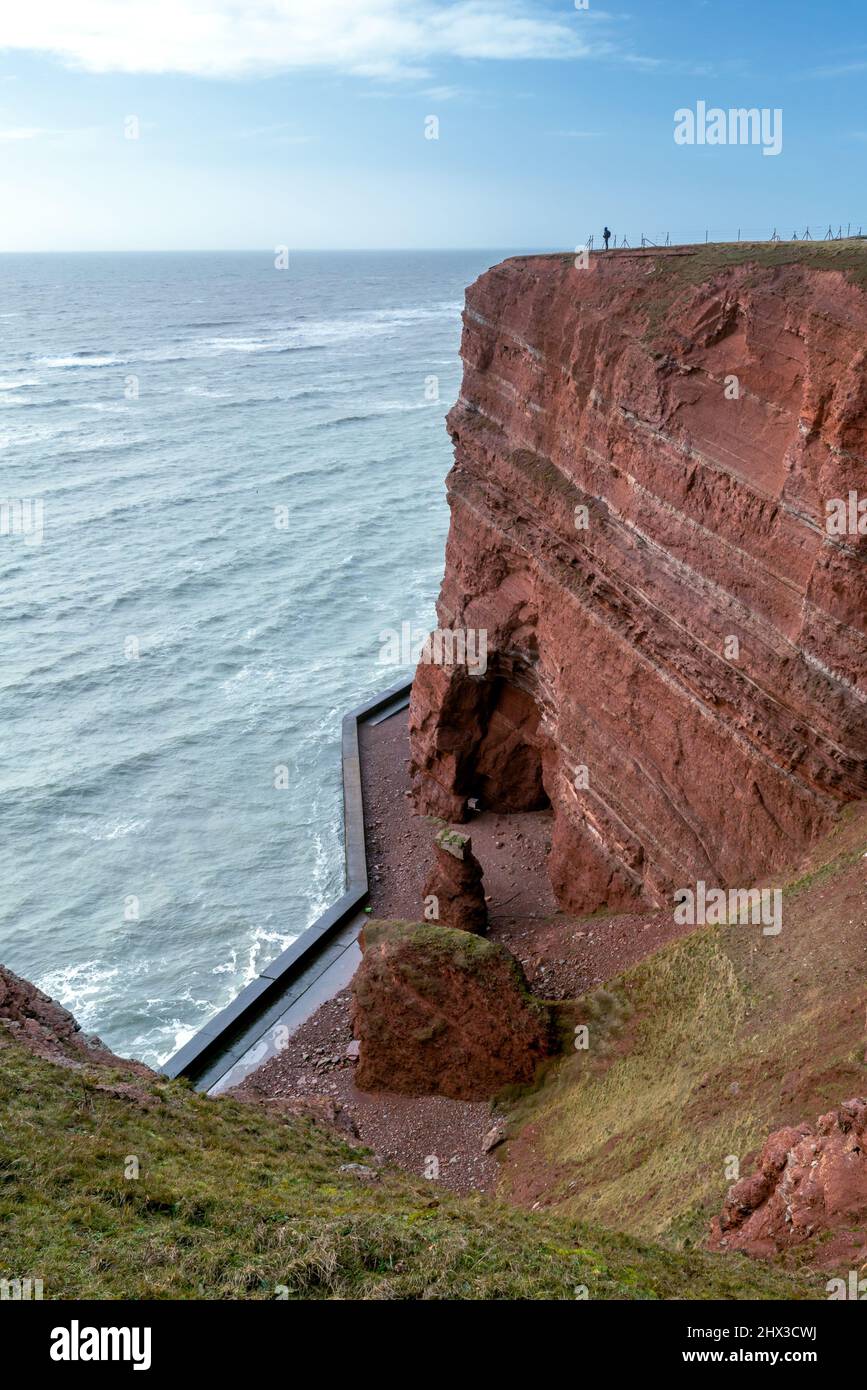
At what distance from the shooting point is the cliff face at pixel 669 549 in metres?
19.8

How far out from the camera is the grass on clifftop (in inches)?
439

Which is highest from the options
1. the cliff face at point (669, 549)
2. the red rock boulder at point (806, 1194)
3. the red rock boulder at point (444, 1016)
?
the cliff face at point (669, 549)

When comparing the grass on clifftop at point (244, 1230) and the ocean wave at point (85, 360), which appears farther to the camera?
the ocean wave at point (85, 360)

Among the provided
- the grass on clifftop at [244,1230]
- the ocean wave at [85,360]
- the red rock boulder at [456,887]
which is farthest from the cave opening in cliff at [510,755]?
the ocean wave at [85,360]

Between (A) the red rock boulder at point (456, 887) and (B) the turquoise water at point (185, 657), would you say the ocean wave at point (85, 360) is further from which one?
(A) the red rock boulder at point (456, 887)

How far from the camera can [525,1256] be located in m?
12.1

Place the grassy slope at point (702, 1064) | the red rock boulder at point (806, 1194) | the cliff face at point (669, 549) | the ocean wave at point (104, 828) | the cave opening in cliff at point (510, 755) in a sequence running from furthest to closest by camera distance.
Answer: the ocean wave at point (104, 828), the cave opening in cliff at point (510, 755), the cliff face at point (669, 549), the grassy slope at point (702, 1064), the red rock boulder at point (806, 1194)

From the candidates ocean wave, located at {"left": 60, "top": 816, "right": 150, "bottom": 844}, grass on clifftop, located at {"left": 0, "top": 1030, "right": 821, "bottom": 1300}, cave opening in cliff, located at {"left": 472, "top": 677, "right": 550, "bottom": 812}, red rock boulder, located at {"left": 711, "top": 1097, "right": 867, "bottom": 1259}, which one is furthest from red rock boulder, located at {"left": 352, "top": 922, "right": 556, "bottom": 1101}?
ocean wave, located at {"left": 60, "top": 816, "right": 150, "bottom": 844}

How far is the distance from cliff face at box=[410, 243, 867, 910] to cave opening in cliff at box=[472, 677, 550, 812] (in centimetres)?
18

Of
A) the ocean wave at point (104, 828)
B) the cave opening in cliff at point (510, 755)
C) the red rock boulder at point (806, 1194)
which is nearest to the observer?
the red rock boulder at point (806, 1194)

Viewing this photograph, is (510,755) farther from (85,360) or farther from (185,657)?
(85,360)

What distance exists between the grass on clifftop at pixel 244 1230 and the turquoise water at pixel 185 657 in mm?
13173

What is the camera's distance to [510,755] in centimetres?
3366
